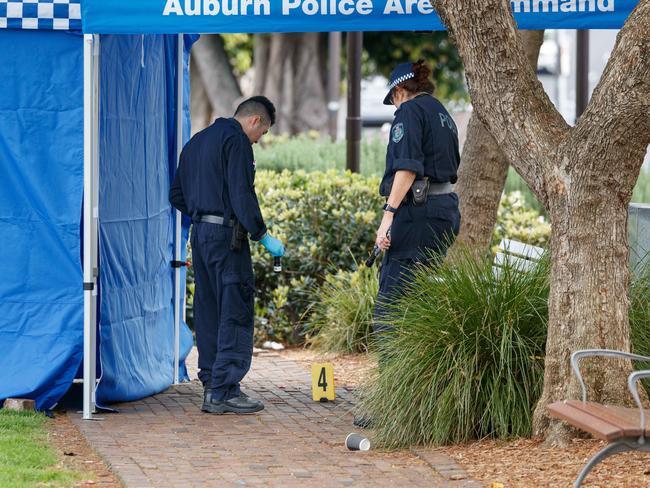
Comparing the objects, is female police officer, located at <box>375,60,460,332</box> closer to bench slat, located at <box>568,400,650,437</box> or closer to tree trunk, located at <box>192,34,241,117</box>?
bench slat, located at <box>568,400,650,437</box>

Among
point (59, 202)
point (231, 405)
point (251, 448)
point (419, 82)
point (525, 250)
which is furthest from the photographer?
point (525, 250)

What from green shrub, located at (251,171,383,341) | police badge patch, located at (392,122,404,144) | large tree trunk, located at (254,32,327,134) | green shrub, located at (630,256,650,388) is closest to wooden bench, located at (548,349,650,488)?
green shrub, located at (630,256,650,388)

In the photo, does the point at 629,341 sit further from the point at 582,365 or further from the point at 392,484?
the point at 392,484

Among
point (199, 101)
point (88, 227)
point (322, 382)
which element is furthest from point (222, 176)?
point (199, 101)

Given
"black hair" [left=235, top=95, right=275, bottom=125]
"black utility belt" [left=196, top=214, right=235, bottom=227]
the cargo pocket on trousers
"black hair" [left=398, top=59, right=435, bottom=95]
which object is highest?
"black hair" [left=398, top=59, right=435, bottom=95]

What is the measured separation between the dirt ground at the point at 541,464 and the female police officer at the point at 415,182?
117cm

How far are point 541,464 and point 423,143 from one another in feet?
6.97

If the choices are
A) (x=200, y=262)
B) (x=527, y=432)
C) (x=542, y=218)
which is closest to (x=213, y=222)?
(x=200, y=262)

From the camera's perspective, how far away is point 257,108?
7.86 metres

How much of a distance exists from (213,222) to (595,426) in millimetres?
3400

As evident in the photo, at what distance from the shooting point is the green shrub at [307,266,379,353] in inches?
393

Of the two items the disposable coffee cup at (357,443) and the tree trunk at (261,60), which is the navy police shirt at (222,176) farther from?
the tree trunk at (261,60)

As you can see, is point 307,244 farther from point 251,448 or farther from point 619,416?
point 619,416

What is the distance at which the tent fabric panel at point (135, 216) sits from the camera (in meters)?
7.86
